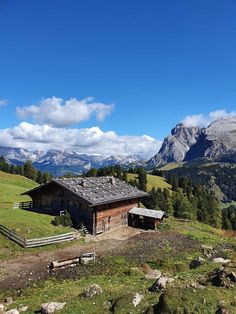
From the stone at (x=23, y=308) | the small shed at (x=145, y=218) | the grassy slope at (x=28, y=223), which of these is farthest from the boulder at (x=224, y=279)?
the small shed at (x=145, y=218)

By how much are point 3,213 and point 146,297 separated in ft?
114

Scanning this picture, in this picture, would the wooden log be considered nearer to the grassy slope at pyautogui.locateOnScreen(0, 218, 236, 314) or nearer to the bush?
the grassy slope at pyautogui.locateOnScreen(0, 218, 236, 314)

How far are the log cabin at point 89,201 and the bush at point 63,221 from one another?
163 cm

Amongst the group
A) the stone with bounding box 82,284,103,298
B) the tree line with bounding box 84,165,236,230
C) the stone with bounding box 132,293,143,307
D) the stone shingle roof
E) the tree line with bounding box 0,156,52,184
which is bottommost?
the tree line with bounding box 84,165,236,230

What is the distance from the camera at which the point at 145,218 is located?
57.7m

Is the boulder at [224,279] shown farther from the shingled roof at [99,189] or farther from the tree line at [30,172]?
the tree line at [30,172]

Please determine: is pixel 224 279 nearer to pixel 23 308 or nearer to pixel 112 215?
pixel 23 308

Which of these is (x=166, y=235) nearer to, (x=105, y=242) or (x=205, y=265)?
(x=105, y=242)

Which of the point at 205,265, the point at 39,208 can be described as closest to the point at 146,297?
the point at 205,265

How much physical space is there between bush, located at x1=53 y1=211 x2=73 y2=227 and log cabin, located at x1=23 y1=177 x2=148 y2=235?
163 cm

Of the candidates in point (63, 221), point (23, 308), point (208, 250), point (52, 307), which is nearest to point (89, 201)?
point (63, 221)

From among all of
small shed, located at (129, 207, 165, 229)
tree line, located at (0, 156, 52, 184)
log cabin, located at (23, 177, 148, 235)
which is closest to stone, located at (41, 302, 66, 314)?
log cabin, located at (23, 177, 148, 235)

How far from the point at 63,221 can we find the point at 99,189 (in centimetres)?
920

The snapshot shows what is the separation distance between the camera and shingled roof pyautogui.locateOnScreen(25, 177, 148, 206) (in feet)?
165
